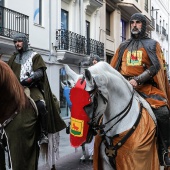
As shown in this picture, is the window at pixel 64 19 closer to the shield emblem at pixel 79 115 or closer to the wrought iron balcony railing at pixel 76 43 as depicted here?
the wrought iron balcony railing at pixel 76 43

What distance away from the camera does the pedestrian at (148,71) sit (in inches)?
148

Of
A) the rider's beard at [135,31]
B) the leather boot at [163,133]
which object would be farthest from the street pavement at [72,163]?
the rider's beard at [135,31]

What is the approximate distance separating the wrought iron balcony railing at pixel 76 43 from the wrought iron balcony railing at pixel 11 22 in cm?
297

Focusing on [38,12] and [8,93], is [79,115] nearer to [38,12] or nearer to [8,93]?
[8,93]

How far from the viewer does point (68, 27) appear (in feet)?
60.6

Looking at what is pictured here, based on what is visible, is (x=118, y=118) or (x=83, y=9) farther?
(x=83, y=9)

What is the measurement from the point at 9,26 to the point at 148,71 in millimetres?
10030

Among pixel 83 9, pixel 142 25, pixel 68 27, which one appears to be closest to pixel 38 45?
pixel 68 27

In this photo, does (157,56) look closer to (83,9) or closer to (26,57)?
(26,57)

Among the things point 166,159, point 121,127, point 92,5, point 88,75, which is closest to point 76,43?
point 92,5

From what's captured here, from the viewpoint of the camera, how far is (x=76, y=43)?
18438 millimetres

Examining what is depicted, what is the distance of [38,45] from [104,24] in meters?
8.46

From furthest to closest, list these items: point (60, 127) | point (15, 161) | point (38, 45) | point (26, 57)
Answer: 1. point (38, 45)
2. point (60, 127)
3. point (26, 57)
4. point (15, 161)

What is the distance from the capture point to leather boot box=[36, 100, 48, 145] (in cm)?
488
